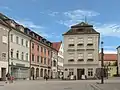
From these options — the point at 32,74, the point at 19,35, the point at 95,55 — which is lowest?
the point at 32,74

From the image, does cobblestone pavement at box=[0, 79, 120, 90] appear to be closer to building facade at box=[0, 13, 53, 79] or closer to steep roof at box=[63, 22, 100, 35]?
building facade at box=[0, 13, 53, 79]

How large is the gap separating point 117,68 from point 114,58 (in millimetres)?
19450

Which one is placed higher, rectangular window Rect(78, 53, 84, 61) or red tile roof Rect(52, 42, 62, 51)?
red tile roof Rect(52, 42, 62, 51)

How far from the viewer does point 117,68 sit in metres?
151

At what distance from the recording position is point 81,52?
68.8 meters

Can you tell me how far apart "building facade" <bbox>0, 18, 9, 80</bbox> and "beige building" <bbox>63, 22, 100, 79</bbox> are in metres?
16.4

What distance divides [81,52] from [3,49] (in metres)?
20.5

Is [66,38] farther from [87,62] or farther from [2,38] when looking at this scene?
[2,38]

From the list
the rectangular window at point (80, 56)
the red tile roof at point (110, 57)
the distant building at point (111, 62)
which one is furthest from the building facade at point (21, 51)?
the red tile roof at point (110, 57)

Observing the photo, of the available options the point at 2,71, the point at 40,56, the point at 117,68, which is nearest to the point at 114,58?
the point at 117,68

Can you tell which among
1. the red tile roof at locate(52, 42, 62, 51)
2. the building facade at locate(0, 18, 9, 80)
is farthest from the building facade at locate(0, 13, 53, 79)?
the red tile roof at locate(52, 42, 62, 51)

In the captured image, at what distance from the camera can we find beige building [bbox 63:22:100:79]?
68.2m

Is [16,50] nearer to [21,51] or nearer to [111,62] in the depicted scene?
[21,51]

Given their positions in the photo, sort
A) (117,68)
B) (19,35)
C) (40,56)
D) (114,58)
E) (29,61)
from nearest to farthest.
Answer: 1. (19,35)
2. (29,61)
3. (40,56)
4. (117,68)
5. (114,58)
